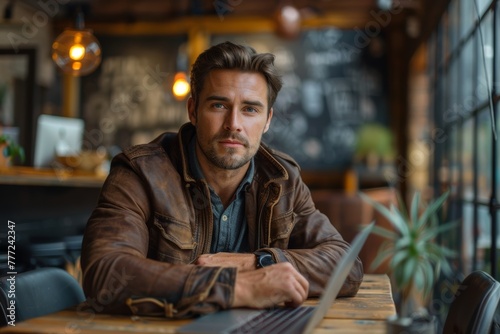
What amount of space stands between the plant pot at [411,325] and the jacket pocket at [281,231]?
31.4 inches

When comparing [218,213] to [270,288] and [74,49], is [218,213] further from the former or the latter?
[74,49]

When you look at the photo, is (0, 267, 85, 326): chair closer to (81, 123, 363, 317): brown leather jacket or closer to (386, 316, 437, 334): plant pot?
(81, 123, 363, 317): brown leather jacket

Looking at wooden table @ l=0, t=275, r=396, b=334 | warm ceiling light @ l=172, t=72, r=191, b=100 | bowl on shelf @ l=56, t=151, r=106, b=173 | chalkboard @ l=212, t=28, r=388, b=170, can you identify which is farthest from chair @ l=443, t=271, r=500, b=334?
chalkboard @ l=212, t=28, r=388, b=170

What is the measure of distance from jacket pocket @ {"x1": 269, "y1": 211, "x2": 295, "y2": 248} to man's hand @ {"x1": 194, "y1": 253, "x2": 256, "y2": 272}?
0.22m

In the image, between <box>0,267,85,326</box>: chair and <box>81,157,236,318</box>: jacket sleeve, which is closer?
<box>81,157,236,318</box>: jacket sleeve

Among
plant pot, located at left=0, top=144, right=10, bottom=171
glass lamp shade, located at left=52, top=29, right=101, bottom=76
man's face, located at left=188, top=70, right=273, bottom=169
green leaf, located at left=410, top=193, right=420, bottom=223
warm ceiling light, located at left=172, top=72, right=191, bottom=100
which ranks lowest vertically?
green leaf, located at left=410, top=193, right=420, bottom=223

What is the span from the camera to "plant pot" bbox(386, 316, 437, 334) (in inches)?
48.4

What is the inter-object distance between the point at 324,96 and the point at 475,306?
6.24 m

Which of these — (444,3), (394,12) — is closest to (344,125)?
(394,12)

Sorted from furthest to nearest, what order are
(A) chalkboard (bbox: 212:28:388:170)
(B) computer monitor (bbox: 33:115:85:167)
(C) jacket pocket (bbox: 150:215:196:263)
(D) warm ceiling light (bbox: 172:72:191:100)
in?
(A) chalkboard (bbox: 212:28:388:170) < (D) warm ceiling light (bbox: 172:72:191:100) < (B) computer monitor (bbox: 33:115:85:167) < (C) jacket pocket (bbox: 150:215:196:263)

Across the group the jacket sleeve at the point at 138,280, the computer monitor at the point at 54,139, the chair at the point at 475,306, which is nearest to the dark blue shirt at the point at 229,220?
the jacket sleeve at the point at 138,280

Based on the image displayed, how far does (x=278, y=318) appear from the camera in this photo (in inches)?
61.4

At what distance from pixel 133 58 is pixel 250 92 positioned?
6.21 metres

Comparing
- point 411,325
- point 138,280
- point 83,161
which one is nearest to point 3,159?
point 83,161
